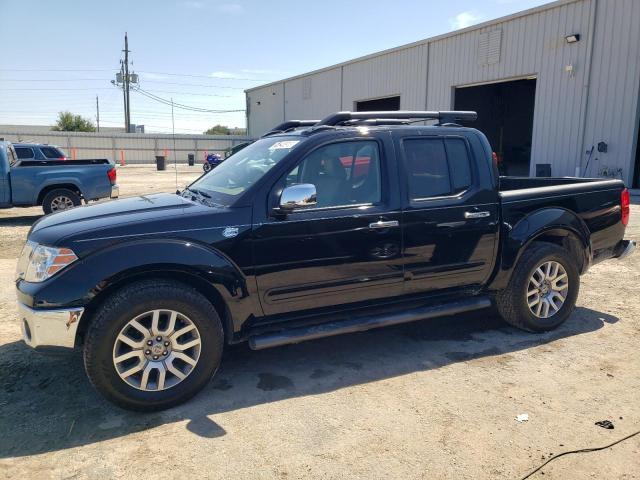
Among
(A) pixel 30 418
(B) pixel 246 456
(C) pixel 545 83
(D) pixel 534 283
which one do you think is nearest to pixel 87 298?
(A) pixel 30 418

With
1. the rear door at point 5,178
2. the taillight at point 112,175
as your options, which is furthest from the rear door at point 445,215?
the rear door at point 5,178

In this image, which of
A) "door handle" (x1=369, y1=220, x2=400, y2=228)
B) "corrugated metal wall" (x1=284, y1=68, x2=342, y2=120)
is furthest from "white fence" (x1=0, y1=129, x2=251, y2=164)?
"door handle" (x1=369, y1=220, x2=400, y2=228)

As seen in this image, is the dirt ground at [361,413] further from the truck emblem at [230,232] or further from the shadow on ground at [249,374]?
the truck emblem at [230,232]

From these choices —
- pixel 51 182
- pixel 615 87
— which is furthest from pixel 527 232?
pixel 615 87

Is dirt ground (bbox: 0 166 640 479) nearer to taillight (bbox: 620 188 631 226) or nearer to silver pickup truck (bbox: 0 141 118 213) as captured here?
taillight (bbox: 620 188 631 226)

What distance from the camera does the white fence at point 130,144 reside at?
4428 centimetres

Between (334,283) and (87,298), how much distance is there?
1.67 meters

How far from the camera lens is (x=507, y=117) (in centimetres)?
2969

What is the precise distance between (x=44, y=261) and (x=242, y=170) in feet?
5.20

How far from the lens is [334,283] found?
12.4 ft

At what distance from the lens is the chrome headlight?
3152 millimetres

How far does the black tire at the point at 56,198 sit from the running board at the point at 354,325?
30.1 feet

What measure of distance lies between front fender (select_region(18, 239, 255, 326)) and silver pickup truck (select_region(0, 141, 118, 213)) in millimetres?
8731

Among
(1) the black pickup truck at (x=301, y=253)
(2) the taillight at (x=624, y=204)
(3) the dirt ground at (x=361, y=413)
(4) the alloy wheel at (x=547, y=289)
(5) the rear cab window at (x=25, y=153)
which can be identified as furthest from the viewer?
(5) the rear cab window at (x=25, y=153)
